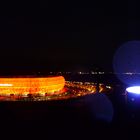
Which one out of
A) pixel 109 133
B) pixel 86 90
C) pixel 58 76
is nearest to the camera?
pixel 109 133

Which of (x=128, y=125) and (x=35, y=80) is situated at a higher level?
(x=35, y=80)

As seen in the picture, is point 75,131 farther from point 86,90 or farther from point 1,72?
point 1,72

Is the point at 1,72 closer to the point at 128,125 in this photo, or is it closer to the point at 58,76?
the point at 58,76

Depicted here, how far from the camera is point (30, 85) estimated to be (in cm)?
2212

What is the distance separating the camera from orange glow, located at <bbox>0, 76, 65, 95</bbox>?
2191 cm

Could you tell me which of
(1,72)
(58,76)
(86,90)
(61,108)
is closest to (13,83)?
(1,72)

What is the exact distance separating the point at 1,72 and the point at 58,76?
4.12m

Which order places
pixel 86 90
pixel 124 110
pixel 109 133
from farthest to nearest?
pixel 86 90, pixel 124 110, pixel 109 133

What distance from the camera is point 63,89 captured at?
23.2 meters

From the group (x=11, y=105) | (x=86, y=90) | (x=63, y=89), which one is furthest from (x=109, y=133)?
(x=63, y=89)

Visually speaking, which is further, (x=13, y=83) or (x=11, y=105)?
(x=13, y=83)

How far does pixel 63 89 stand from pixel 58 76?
1.03 metres

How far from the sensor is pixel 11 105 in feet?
54.7

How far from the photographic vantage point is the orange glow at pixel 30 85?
2191 cm
